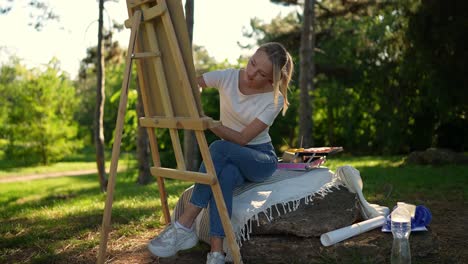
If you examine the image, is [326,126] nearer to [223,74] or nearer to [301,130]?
[301,130]

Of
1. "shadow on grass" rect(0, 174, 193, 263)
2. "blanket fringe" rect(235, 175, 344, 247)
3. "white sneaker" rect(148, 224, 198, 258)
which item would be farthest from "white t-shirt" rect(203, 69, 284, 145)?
"shadow on grass" rect(0, 174, 193, 263)

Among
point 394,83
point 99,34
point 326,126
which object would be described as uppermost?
point 99,34

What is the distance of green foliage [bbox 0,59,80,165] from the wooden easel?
69.5 feet

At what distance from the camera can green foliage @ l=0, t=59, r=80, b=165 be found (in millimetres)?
23969

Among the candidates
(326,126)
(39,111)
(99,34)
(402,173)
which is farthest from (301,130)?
(39,111)

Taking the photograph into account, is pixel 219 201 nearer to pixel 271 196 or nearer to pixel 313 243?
pixel 271 196

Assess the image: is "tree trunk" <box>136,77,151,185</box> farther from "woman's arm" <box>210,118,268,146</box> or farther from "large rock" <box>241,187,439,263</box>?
"woman's arm" <box>210,118,268,146</box>

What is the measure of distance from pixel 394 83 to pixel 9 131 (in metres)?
16.3

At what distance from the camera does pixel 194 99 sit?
3.51 metres

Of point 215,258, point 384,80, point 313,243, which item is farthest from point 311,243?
point 384,80

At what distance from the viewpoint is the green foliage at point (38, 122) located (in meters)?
24.0

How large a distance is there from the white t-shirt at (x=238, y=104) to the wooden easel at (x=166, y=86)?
0.41 meters

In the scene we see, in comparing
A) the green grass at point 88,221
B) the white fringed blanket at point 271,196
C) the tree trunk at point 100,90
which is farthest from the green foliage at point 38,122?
the white fringed blanket at point 271,196

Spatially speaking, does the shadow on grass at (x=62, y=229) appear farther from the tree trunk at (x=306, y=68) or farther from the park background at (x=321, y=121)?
the tree trunk at (x=306, y=68)
